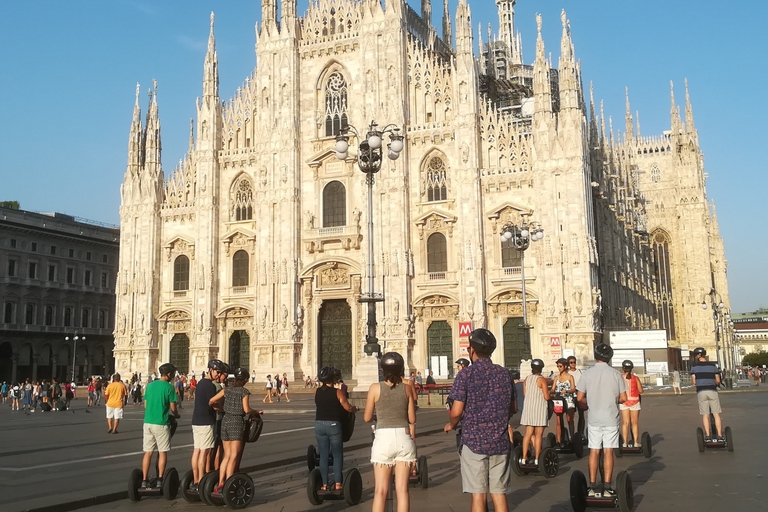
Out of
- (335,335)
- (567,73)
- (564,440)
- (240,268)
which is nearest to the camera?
(564,440)

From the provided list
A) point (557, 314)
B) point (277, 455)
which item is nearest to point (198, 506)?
point (277, 455)

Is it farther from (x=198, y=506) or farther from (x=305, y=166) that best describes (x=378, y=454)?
(x=305, y=166)

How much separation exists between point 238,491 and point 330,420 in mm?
1348

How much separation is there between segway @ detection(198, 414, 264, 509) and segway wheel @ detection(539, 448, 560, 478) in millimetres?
4083

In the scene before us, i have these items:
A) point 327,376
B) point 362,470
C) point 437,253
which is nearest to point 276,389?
point 437,253

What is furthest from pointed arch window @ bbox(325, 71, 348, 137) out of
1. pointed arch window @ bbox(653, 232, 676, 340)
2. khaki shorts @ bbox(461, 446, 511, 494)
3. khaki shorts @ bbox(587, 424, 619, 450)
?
khaki shorts @ bbox(461, 446, 511, 494)

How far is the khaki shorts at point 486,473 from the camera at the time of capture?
6266 mm

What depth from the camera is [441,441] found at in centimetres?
1650

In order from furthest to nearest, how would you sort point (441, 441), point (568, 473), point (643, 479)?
point (441, 441) → point (568, 473) → point (643, 479)

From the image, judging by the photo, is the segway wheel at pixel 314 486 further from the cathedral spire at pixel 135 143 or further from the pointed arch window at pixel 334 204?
the cathedral spire at pixel 135 143

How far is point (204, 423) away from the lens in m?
9.42

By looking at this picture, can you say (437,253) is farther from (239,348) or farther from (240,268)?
(239,348)

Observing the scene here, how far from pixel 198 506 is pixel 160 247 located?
40.3 metres

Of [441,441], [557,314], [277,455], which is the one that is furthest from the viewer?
[557,314]
